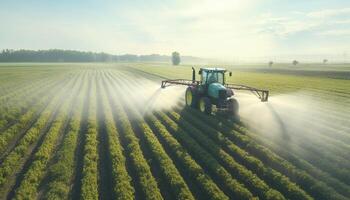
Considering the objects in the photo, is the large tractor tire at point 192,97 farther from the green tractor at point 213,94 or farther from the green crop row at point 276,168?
the green crop row at point 276,168

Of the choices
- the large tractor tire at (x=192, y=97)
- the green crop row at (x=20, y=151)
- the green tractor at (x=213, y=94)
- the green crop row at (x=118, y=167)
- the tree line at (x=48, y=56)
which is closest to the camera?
the green crop row at (x=118, y=167)

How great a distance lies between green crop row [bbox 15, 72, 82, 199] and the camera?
25.6 feet

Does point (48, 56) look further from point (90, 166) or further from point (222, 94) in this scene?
point (90, 166)

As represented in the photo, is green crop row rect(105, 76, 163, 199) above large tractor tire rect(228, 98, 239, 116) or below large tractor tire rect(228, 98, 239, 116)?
below

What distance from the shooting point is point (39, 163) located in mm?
9547

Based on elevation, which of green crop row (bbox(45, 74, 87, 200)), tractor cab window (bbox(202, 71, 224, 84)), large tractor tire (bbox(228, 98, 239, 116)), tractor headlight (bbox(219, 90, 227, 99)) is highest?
tractor cab window (bbox(202, 71, 224, 84))

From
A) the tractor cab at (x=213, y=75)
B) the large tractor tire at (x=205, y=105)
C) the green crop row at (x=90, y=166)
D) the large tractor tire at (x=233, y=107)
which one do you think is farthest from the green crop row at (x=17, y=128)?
the large tractor tire at (x=233, y=107)

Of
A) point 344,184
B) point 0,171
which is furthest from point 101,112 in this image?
point 344,184

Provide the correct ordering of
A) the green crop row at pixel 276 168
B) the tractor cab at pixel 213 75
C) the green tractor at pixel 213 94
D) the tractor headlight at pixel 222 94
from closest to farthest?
the green crop row at pixel 276 168 → the tractor headlight at pixel 222 94 → the green tractor at pixel 213 94 → the tractor cab at pixel 213 75

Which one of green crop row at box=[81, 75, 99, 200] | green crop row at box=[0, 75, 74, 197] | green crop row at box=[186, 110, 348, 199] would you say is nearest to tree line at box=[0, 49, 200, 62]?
green crop row at box=[0, 75, 74, 197]

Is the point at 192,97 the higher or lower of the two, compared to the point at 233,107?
higher

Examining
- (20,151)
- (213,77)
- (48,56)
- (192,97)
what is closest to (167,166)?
(20,151)

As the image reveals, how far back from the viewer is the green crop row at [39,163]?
780 centimetres

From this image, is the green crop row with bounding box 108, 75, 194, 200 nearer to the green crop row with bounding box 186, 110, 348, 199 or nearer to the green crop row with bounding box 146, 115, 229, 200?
the green crop row with bounding box 146, 115, 229, 200
